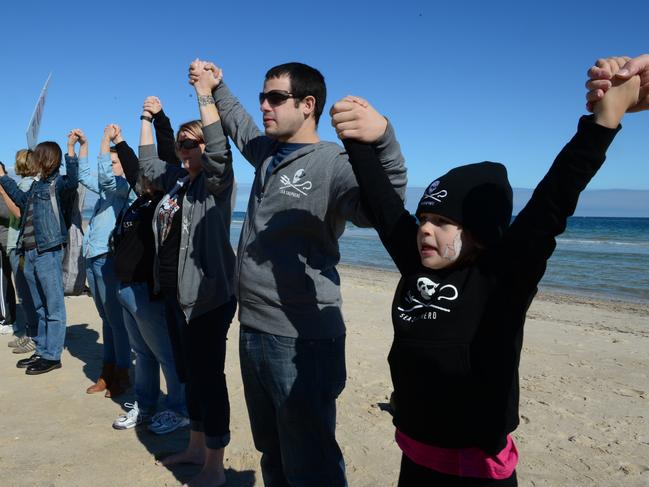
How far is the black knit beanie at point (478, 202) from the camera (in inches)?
68.4

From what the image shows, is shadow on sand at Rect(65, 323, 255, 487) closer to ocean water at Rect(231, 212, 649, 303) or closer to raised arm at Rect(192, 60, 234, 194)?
raised arm at Rect(192, 60, 234, 194)

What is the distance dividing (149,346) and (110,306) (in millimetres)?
1173

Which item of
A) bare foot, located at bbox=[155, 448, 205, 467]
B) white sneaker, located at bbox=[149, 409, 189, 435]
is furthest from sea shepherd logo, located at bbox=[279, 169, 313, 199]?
white sneaker, located at bbox=[149, 409, 189, 435]

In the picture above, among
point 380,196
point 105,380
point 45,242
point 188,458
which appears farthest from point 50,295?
point 380,196

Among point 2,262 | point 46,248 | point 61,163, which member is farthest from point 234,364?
point 2,262

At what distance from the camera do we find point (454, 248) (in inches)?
69.2

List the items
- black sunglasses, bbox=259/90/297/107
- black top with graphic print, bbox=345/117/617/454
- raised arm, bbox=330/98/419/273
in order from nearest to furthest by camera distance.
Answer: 1. black top with graphic print, bbox=345/117/617/454
2. raised arm, bbox=330/98/419/273
3. black sunglasses, bbox=259/90/297/107

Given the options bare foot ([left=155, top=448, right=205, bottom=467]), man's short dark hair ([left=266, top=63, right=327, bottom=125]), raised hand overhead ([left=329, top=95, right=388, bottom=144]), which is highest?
man's short dark hair ([left=266, top=63, right=327, bottom=125])

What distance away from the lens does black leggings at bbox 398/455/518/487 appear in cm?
170

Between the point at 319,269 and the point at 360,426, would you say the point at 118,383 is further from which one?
the point at 319,269

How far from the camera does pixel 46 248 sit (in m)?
5.42

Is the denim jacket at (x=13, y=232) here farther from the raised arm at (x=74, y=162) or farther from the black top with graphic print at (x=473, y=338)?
the black top with graphic print at (x=473, y=338)

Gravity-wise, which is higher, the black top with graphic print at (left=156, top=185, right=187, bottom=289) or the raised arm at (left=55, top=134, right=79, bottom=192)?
the raised arm at (left=55, top=134, right=79, bottom=192)

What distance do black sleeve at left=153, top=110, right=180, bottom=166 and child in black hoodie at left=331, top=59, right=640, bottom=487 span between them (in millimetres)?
2257
